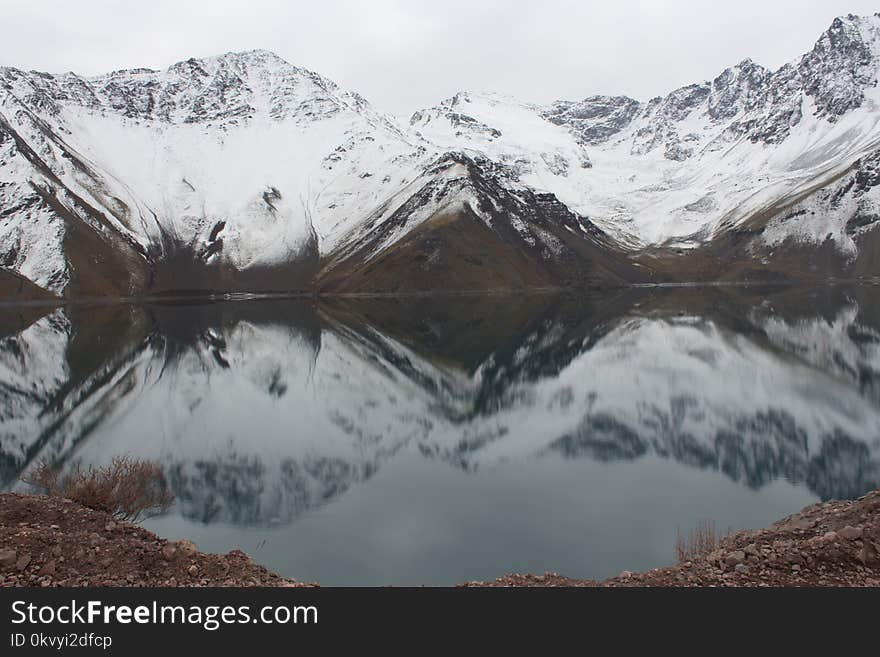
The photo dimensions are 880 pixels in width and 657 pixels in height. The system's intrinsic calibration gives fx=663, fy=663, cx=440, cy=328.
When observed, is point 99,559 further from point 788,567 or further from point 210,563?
point 788,567

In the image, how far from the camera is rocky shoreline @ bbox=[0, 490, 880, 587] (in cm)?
1828

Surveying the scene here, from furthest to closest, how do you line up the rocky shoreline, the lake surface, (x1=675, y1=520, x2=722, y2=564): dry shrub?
the lake surface → (x1=675, y1=520, x2=722, y2=564): dry shrub → the rocky shoreline

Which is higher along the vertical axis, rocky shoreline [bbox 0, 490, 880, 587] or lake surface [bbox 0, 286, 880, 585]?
lake surface [bbox 0, 286, 880, 585]

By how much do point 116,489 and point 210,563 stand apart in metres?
13.8

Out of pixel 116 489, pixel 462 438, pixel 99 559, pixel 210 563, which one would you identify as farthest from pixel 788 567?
pixel 462 438

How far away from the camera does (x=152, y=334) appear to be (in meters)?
139

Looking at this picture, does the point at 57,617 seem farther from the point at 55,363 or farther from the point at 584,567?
the point at 55,363

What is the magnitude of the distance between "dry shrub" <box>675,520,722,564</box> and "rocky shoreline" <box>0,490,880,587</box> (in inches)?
155

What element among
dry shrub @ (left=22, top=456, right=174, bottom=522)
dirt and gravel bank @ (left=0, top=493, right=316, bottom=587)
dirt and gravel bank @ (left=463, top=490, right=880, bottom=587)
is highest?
dry shrub @ (left=22, top=456, right=174, bottom=522)

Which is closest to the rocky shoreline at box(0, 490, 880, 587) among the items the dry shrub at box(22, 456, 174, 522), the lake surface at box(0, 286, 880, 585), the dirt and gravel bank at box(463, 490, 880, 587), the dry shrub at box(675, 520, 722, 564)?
the dirt and gravel bank at box(463, 490, 880, 587)

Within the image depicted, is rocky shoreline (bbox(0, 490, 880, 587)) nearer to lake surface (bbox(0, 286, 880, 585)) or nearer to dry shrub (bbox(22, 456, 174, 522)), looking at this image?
dry shrub (bbox(22, 456, 174, 522))

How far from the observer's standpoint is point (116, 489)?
31.8 meters

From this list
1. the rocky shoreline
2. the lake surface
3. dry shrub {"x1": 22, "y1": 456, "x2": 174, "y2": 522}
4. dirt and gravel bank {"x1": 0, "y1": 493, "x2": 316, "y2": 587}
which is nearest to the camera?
the rocky shoreline

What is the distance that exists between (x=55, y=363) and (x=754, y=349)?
101 metres
